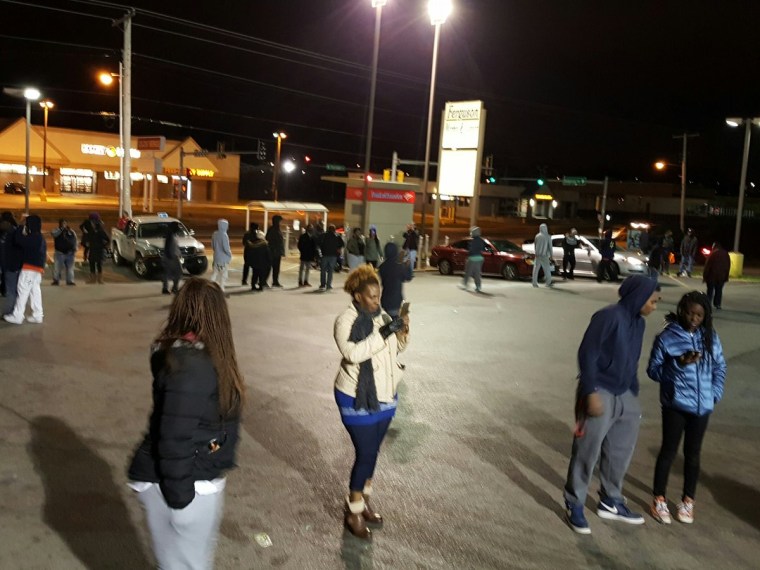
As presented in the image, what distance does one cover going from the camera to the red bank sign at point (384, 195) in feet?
87.6

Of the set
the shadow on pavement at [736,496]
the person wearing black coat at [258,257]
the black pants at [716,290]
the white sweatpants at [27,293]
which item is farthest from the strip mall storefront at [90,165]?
the shadow on pavement at [736,496]

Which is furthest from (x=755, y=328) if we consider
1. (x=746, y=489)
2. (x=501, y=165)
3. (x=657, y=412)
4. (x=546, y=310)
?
(x=501, y=165)

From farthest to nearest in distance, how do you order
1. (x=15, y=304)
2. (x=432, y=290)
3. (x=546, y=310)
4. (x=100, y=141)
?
(x=100, y=141)
(x=432, y=290)
(x=546, y=310)
(x=15, y=304)

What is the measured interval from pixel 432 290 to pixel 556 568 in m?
14.4

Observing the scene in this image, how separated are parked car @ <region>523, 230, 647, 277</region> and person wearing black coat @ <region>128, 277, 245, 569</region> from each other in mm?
22175

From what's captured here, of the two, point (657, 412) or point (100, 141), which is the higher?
point (100, 141)

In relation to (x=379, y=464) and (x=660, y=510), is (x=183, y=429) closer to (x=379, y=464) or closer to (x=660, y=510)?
(x=379, y=464)

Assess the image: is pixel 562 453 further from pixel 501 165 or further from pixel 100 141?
pixel 501 165

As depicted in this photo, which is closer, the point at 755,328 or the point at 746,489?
the point at 746,489

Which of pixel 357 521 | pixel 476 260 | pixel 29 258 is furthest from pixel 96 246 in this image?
pixel 357 521

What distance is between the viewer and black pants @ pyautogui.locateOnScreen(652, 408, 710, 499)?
5.02 meters

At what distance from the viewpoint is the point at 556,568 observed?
434 cm

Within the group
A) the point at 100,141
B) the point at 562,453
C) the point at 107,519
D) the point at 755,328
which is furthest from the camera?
the point at 100,141

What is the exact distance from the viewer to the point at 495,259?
77.0 ft
